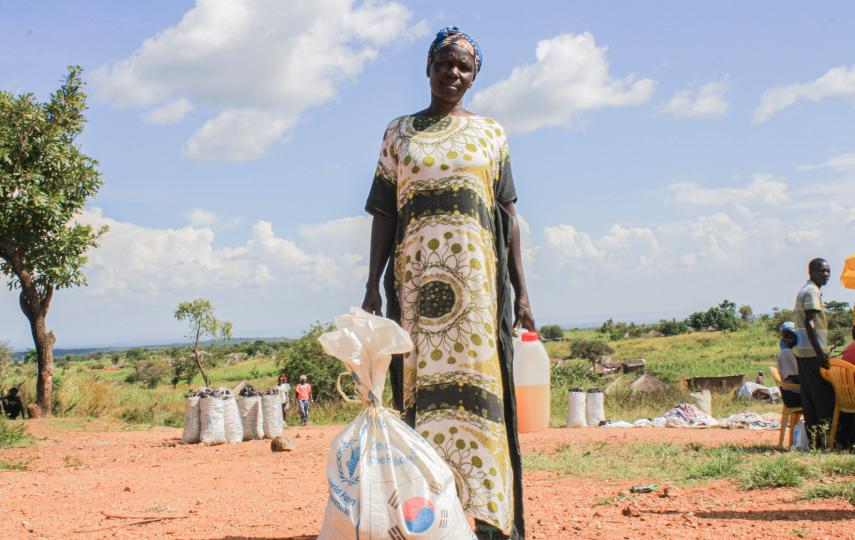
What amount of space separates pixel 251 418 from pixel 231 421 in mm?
452

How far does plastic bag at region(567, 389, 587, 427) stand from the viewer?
40.1 feet

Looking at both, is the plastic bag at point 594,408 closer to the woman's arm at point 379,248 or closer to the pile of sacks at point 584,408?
the pile of sacks at point 584,408

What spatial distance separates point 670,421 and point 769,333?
3765cm

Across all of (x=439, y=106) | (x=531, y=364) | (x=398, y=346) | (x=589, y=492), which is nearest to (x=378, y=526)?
(x=398, y=346)

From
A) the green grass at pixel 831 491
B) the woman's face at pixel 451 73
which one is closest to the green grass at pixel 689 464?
the green grass at pixel 831 491

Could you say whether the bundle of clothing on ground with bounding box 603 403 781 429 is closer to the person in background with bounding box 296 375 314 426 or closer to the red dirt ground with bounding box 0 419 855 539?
the red dirt ground with bounding box 0 419 855 539

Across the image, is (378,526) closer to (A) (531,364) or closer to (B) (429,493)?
(B) (429,493)

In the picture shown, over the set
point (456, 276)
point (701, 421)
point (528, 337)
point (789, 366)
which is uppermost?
point (456, 276)

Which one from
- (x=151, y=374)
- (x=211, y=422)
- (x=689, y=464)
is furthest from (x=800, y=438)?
(x=151, y=374)

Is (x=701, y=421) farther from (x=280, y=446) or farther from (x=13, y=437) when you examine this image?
(x=13, y=437)

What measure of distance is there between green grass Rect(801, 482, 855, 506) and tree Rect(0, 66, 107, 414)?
12844 mm

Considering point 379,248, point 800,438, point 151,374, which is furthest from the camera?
point 151,374

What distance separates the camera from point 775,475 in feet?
16.1

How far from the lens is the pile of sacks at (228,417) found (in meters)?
10.4
